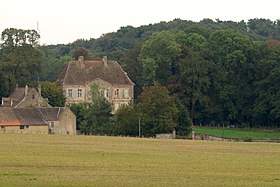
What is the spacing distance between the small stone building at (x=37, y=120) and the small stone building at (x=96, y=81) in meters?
20.0

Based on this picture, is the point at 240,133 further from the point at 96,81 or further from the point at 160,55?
the point at 96,81

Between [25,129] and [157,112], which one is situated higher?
[157,112]

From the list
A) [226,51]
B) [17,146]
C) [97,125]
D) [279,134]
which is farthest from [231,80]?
[17,146]

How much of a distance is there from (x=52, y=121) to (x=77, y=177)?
67.3 meters

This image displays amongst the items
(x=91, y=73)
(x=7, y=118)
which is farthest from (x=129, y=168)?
(x=91, y=73)

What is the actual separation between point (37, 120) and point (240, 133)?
23.7 meters

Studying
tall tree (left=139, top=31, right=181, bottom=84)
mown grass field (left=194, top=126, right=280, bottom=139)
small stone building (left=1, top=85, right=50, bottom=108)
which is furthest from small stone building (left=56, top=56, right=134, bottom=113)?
mown grass field (left=194, top=126, right=280, bottom=139)

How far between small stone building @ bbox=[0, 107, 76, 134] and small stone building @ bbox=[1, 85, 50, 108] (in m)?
5.93

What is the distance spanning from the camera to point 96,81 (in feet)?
410

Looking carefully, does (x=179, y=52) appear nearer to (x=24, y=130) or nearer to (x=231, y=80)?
(x=231, y=80)

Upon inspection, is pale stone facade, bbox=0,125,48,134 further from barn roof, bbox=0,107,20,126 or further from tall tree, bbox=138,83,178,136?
tall tree, bbox=138,83,178,136

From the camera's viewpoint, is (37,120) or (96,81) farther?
(96,81)

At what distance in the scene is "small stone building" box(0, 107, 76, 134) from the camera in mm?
97812

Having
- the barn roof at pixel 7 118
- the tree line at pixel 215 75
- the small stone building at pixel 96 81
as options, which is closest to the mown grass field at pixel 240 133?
the tree line at pixel 215 75
